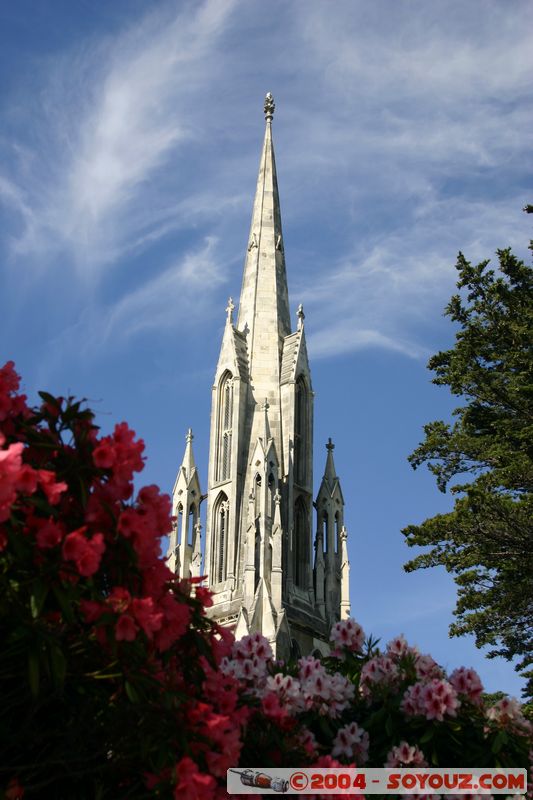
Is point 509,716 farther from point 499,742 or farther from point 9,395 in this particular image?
point 9,395

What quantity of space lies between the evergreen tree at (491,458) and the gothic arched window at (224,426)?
981cm

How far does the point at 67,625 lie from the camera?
23.2 feet

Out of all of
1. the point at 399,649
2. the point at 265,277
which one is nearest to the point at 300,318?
the point at 265,277

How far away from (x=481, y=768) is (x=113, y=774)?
3123 mm

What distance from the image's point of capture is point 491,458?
23.2 metres

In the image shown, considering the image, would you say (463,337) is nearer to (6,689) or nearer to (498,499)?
(498,499)

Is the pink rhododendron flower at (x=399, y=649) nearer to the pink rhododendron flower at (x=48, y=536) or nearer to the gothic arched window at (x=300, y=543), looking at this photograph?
the pink rhododendron flower at (x=48, y=536)

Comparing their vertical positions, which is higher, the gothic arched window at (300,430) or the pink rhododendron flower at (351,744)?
the gothic arched window at (300,430)

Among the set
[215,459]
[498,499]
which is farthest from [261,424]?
[498,499]

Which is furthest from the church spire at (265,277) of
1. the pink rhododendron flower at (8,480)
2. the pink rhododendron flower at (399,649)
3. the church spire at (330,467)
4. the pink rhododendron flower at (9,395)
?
the pink rhododendron flower at (8,480)

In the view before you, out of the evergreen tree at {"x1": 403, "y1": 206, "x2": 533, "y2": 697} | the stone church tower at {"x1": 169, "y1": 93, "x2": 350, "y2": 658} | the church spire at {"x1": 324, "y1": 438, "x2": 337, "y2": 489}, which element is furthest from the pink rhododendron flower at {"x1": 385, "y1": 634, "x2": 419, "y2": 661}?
the church spire at {"x1": 324, "y1": 438, "x2": 337, "y2": 489}

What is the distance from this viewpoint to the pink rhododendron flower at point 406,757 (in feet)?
29.2

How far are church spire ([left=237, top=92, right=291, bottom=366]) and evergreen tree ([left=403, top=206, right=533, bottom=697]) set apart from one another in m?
11.2

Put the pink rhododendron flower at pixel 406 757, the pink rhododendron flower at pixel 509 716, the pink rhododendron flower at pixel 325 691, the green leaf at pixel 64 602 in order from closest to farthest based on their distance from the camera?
the green leaf at pixel 64 602
the pink rhododendron flower at pixel 406 757
the pink rhododendron flower at pixel 509 716
the pink rhododendron flower at pixel 325 691
